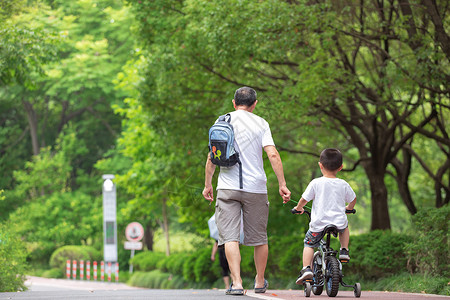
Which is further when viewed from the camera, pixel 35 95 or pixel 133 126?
pixel 35 95

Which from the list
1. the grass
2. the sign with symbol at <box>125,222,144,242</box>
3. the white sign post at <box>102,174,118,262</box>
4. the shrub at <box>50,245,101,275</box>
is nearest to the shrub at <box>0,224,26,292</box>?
the grass

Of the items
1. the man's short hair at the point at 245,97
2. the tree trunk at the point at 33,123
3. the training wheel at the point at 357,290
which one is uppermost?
the tree trunk at the point at 33,123

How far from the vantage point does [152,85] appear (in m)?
19.5

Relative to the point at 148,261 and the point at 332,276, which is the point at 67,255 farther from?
the point at 332,276

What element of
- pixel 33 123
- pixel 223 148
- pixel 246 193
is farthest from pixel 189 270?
pixel 33 123

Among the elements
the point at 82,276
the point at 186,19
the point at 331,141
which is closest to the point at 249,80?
the point at 186,19

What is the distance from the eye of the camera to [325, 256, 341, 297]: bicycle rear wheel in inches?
272

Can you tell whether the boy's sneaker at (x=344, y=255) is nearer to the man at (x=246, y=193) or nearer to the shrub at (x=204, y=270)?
the man at (x=246, y=193)

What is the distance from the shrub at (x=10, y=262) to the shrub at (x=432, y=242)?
606cm

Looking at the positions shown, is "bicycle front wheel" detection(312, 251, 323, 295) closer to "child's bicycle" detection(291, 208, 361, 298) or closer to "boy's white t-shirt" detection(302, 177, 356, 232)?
"child's bicycle" detection(291, 208, 361, 298)

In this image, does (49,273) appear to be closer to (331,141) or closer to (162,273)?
(162,273)

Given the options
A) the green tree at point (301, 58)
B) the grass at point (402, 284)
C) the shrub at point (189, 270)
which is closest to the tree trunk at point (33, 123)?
the shrub at point (189, 270)

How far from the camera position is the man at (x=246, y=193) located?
6.87m

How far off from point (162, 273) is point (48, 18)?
13.5 m
